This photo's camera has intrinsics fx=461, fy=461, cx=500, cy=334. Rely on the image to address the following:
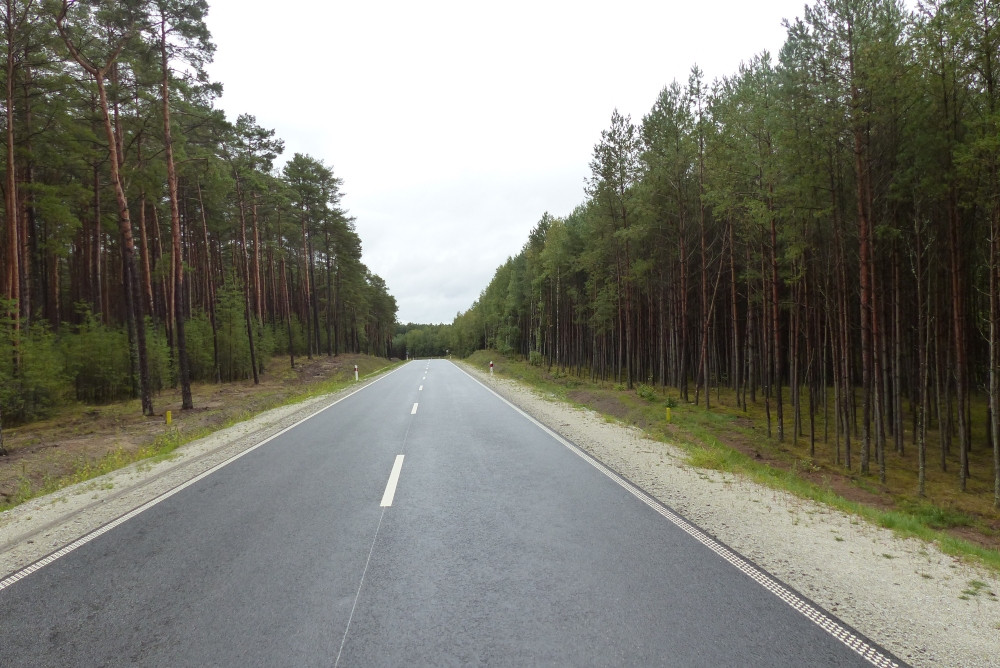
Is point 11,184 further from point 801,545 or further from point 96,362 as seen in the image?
point 801,545

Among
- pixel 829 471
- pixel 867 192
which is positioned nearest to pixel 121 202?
pixel 867 192

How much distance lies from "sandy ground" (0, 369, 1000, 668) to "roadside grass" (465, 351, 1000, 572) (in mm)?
652

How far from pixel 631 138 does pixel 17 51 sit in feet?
77.1

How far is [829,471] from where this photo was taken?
38.9ft

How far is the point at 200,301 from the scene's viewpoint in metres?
37.1

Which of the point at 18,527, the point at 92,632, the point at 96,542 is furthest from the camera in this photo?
the point at 18,527

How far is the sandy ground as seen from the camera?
10.7 ft

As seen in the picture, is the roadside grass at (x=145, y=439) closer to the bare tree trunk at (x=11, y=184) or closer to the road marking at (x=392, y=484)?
the bare tree trunk at (x=11, y=184)

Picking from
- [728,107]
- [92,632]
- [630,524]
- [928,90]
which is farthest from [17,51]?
[928,90]

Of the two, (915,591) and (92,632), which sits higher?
(92,632)

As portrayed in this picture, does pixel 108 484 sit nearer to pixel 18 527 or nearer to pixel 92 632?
pixel 18 527

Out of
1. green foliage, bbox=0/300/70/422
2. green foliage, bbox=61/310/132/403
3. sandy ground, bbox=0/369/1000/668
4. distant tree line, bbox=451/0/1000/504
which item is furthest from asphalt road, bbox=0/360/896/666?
green foliage, bbox=61/310/132/403

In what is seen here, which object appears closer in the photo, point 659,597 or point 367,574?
point 659,597

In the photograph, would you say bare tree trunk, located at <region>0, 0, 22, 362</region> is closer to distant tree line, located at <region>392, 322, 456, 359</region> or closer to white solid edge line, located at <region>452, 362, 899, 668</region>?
white solid edge line, located at <region>452, 362, 899, 668</region>
